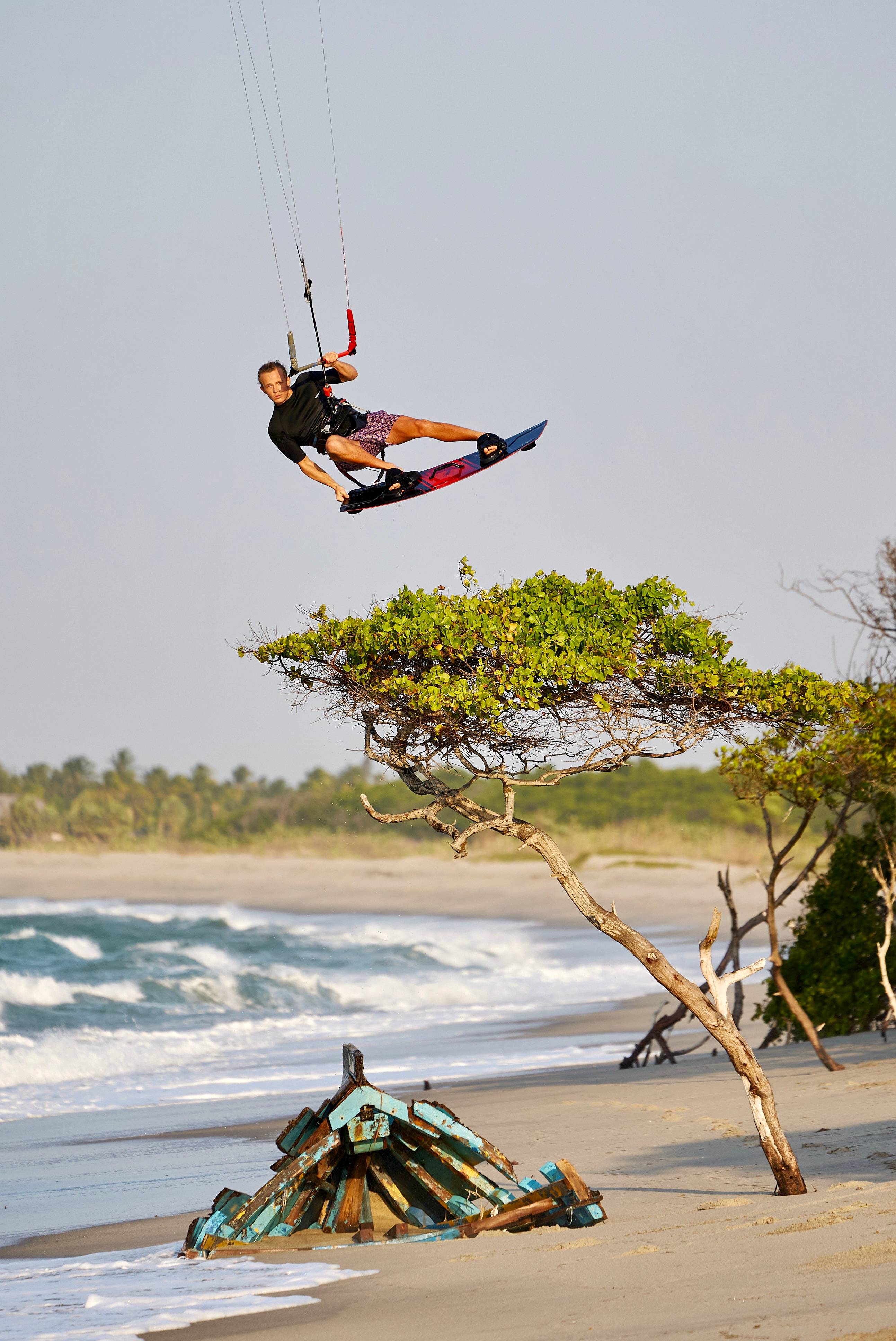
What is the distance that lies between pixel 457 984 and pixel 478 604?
67.9 ft

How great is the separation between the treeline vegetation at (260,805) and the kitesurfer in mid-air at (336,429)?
165 feet

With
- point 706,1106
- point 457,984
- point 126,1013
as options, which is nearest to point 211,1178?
point 706,1106

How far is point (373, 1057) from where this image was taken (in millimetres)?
17641

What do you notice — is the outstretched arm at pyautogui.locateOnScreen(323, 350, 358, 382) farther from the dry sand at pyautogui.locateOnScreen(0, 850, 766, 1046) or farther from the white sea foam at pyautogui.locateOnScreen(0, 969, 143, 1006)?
the dry sand at pyautogui.locateOnScreen(0, 850, 766, 1046)

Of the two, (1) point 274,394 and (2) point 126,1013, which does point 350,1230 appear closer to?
(1) point 274,394

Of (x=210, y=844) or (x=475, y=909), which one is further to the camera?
(x=210, y=844)

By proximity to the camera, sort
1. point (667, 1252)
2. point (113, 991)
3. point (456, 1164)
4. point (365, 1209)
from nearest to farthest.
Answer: point (667, 1252) < point (456, 1164) < point (365, 1209) < point (113, 991)

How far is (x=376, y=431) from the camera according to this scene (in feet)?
30.0

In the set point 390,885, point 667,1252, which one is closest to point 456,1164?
point 667,1252

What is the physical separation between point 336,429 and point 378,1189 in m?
4.90

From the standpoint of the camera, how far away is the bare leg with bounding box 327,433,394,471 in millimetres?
8938

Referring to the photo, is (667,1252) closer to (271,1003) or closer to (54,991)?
(271,1003)

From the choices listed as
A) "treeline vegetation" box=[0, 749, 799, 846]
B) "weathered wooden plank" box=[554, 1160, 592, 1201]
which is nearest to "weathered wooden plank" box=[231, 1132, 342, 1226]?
"weathered wooden plank" box=[554, 1160, 592, 1201]

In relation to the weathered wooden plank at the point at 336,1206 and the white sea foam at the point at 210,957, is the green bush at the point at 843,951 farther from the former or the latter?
the white sea foam at the point at 210,957
